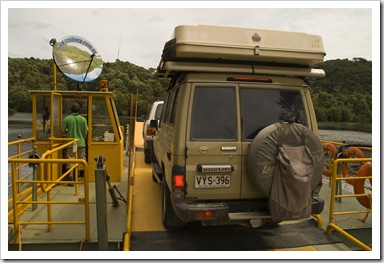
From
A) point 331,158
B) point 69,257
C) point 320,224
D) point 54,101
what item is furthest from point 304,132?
point 54,101

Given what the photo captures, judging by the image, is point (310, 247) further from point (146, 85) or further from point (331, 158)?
point (146, 85)

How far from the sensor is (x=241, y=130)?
3.45 metres

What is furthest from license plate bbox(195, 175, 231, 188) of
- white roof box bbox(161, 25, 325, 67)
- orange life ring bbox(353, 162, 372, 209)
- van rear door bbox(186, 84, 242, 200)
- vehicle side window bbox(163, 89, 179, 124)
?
orange life ring bbox(353, 162, 372, 209)

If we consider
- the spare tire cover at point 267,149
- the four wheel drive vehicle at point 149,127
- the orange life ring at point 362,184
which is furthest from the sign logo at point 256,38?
the four wheel drive vehicle at point 149,127

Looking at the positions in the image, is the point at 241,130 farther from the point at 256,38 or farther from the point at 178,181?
the point at 256,38

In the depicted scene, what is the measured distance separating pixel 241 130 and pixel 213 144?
16.5 inches

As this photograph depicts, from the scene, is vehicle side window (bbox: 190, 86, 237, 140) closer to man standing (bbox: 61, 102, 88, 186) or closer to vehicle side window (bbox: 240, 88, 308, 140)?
vehicle side window (bbox: 240, 88, 308, 140)

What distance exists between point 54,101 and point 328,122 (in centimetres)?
2098

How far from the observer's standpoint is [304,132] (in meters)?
3.27

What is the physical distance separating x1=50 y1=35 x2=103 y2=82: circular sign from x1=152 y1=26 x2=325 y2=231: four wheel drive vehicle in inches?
157

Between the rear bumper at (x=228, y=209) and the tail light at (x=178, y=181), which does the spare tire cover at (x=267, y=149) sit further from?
the tail light at (x=178, y=181)

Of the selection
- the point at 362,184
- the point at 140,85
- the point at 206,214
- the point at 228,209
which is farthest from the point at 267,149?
the point at 140,85

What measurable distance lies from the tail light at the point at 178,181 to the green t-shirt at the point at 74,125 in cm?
379

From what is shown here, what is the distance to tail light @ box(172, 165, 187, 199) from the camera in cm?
324
